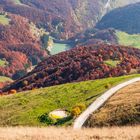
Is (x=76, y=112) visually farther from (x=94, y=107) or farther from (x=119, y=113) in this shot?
(x=119, y=113)

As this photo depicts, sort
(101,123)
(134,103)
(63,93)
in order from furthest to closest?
(63,93)
(134,103)
(101,123)

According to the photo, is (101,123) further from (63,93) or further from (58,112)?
(63,93)

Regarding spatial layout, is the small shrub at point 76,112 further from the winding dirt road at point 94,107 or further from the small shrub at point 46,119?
the small shrub at point 46,119

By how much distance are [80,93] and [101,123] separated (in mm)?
34190

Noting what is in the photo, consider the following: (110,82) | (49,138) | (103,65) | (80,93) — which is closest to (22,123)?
(80,93)

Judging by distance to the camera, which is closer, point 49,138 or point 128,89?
point 49,138

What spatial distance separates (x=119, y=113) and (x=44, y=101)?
32503mm

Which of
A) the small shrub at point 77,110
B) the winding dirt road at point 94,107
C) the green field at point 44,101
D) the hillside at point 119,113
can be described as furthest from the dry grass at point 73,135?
the green field at point 44,101

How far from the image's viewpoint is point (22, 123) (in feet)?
236

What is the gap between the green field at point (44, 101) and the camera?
244 ft

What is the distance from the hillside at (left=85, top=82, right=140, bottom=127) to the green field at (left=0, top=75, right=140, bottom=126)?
11613 mm

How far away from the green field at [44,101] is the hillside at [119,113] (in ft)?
38.1

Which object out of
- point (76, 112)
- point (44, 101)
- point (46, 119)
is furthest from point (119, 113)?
point (44, 101)

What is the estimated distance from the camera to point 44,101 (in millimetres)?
85875
